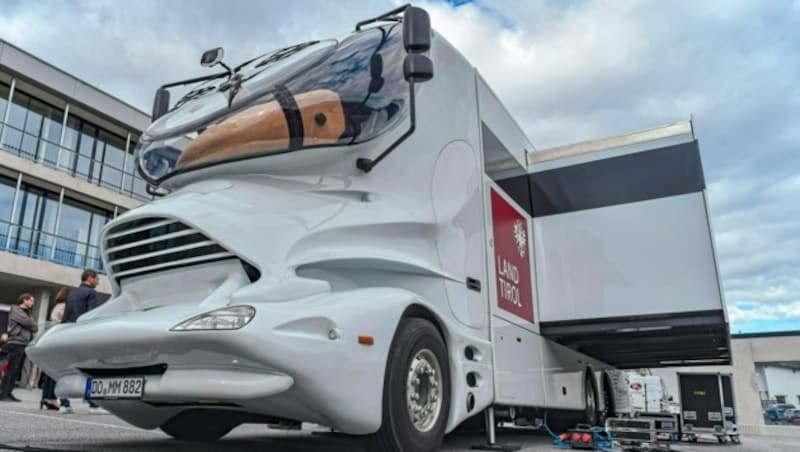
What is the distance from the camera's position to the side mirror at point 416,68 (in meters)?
3.66

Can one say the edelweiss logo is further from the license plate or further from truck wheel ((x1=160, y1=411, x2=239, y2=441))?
the license plate

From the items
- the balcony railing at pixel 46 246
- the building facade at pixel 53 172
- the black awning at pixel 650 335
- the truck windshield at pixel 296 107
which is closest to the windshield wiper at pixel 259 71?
the truck windshield at pixel 296 107

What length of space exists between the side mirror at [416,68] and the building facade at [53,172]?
15.9 meters

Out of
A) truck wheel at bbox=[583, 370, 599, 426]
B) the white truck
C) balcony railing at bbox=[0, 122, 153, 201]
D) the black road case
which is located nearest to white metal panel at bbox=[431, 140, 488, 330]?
the white truck

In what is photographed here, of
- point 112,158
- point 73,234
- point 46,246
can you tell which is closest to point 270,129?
point 46,246

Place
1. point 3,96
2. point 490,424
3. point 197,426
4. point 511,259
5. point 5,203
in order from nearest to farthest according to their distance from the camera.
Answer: point 197,426, point 490,424, point 511,259, point 5,203, point 3,96

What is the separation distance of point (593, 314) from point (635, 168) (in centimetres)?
148

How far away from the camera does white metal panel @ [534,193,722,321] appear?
5.71 m

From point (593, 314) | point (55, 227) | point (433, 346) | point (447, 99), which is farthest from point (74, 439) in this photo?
point (55, 227)

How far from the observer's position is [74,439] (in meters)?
4.00

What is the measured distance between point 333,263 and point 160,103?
8.42 ft

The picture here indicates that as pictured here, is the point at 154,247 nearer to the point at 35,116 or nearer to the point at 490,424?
the point at 490,424

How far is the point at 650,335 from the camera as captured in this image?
6504 mm

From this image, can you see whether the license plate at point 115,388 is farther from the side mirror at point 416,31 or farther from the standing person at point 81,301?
the standing person at point 81,301
